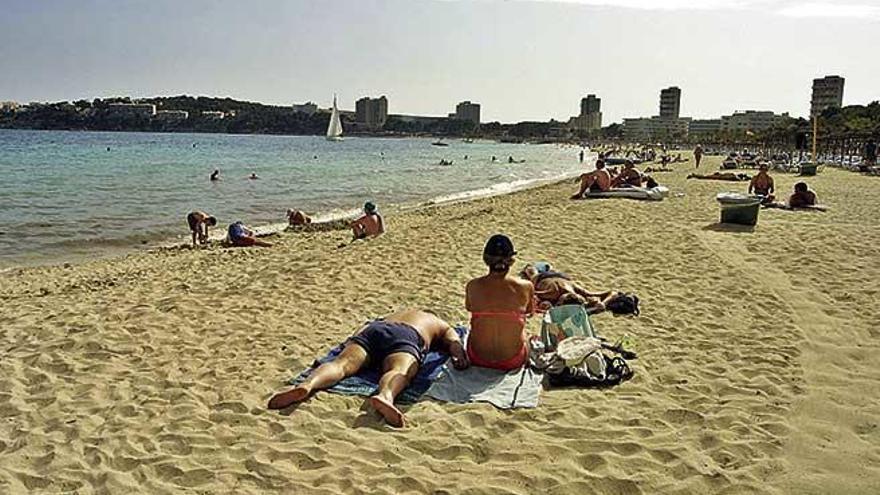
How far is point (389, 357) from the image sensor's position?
15.9 feet

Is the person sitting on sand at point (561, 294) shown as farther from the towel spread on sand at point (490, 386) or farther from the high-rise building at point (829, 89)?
the high-rise building at point (829, 89)

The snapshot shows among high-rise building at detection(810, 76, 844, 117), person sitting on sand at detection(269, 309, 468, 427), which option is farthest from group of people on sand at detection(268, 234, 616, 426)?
high-rise building at detection(810, 76, 844, 117)

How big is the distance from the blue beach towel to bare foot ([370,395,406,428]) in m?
0.26

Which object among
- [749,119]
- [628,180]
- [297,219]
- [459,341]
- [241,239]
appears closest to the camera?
[459,341]

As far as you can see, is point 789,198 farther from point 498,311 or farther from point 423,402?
point 423,402

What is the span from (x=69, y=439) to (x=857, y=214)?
48.6 ft

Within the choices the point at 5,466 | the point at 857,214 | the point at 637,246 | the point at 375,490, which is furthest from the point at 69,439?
the point at 857,214

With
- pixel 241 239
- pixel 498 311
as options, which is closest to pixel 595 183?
pixel 241 239

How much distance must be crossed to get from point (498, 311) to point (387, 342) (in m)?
0.81

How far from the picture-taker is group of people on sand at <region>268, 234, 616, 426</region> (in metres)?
4.71

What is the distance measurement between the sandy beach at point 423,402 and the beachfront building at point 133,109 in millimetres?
138095

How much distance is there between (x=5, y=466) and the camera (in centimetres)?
384

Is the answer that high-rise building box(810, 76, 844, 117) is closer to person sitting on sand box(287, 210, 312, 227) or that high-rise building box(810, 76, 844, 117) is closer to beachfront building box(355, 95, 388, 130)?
beachfront building box(355, 95, 388, 130)

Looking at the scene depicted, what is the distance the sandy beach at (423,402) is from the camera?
12.3 ft
